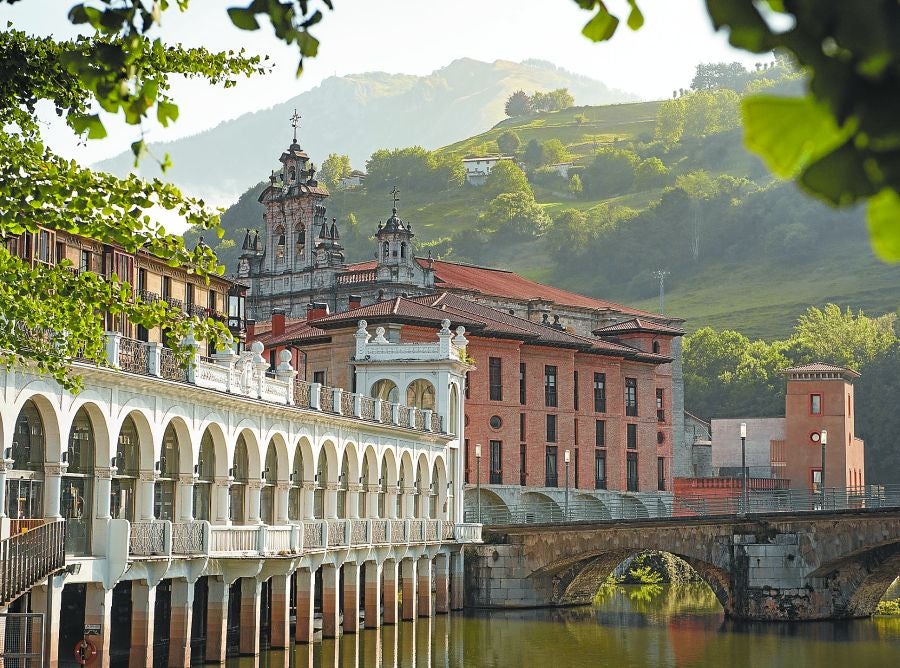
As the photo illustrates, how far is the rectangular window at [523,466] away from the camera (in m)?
69.7

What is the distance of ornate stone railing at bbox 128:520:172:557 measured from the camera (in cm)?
3031

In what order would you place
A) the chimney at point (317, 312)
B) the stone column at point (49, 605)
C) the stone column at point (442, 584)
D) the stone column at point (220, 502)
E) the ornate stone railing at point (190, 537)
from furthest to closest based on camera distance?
the chimney at point (317, 312) → the stone column at point (442, 584) → the stone column at point (220, 502) → the ornate stone railing at point (190, 537) → the stone column at point (49, 605)

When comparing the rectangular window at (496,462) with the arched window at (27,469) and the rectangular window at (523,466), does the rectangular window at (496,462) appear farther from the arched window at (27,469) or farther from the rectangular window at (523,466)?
the arched window at (27,469)

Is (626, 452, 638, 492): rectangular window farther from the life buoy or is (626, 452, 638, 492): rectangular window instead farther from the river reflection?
the life buoy

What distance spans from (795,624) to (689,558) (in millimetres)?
5220

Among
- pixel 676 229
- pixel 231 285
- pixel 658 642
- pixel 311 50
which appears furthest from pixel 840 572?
pixel 676 229

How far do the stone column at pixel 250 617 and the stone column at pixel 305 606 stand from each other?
400 cm

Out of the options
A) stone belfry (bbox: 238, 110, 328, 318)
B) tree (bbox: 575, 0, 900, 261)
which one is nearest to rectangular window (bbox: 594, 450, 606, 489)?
stone belfry (bbox: 238, 110, 328, 318)

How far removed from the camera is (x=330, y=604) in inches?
1708

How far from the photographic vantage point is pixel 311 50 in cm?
389

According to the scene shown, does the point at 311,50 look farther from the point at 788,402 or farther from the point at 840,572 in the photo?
the point at 788,402

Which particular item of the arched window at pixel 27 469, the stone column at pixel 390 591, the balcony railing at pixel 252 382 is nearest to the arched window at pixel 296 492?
the balcony railing at pixel 252 382

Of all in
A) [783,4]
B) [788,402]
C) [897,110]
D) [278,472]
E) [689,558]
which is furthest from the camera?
[788,402]

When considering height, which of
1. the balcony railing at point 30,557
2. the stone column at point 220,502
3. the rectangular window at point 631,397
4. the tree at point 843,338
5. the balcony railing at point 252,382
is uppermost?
the tree at point 843,338
